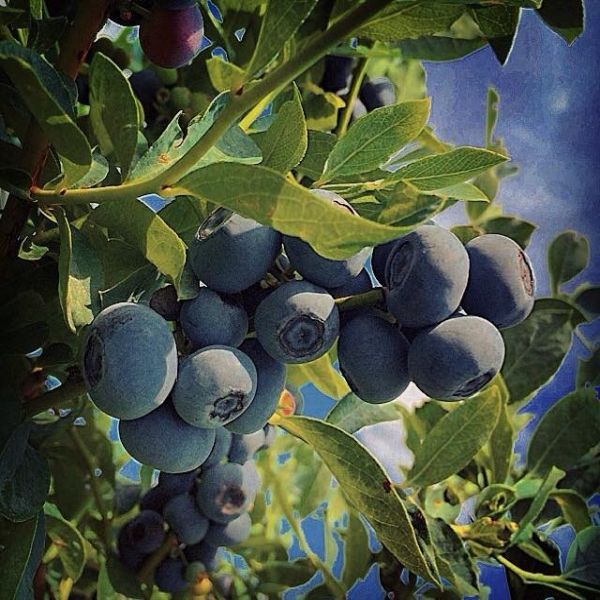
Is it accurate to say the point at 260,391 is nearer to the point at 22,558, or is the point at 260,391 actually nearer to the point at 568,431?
the point at 22,558

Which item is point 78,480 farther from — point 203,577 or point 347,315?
point 347,315

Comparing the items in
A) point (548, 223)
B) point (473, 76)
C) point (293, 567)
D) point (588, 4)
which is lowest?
point (293, 567)

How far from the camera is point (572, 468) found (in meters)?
0.73

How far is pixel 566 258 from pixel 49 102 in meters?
0.60

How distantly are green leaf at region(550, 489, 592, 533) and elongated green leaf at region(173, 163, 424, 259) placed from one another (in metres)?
0.45

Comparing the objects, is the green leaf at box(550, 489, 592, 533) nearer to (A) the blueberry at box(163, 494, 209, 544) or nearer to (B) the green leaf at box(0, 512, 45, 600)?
(A) the blueberry at box(163, 494, 209, 544)

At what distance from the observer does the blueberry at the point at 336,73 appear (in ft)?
2.19

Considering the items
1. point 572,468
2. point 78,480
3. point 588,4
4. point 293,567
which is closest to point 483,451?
point 572,468

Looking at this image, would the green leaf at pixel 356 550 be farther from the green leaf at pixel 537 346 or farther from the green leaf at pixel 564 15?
the green leaf at pixel 564 15

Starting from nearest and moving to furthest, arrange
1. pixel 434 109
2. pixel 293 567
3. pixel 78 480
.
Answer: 1. pixel 78 480
2. pixel 293 567
3. pixel 434 109

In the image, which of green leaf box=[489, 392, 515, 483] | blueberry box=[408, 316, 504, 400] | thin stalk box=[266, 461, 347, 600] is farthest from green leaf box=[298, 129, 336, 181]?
thin stalk box=[266, 461, 347, 600]

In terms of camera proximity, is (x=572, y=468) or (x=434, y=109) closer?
(x=572, y=468)

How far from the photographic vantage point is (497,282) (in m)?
0.38

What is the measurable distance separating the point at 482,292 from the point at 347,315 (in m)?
0.06
